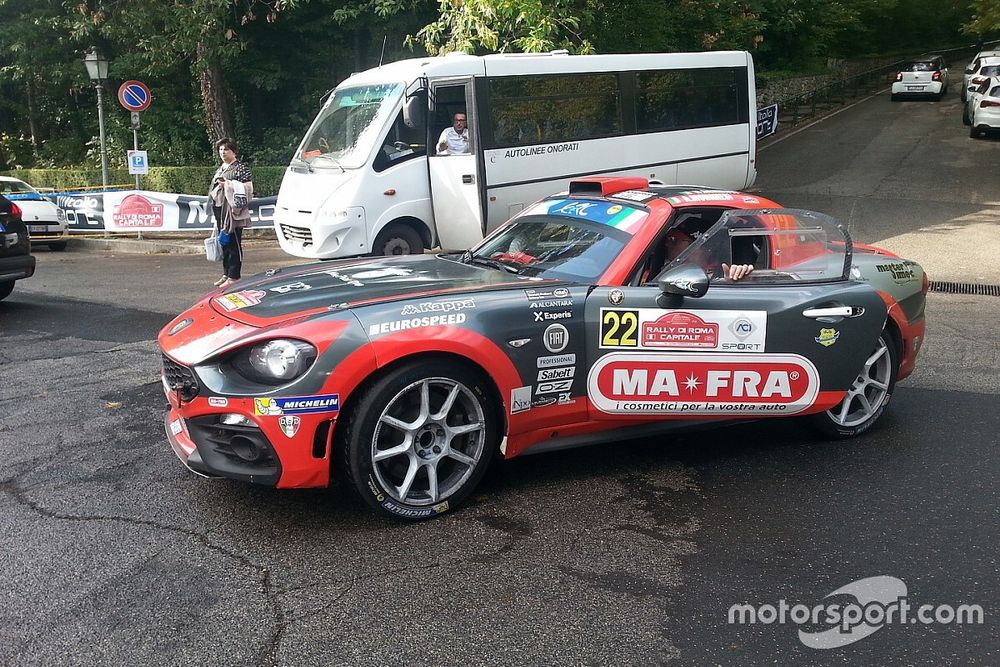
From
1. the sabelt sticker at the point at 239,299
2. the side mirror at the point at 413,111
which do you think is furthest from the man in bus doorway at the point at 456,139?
the sabelt sticker at the point at 239,299

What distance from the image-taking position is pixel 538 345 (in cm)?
452

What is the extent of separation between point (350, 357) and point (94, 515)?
58.6 inches

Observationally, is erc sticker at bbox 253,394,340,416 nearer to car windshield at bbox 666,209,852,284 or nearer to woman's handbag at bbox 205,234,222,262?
car windshield at bbox 666,209,852,284

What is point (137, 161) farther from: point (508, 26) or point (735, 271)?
point (735, 271)

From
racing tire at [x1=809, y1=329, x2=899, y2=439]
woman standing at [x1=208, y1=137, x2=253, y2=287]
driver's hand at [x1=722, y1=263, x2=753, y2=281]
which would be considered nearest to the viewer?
driver's hand at [x1=722, y1=263, x2=753, y2=281]

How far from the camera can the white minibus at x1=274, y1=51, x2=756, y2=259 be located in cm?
1173

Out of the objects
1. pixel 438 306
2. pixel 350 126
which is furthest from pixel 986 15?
pixel 438 306

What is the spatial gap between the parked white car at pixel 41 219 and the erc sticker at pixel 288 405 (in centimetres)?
1603

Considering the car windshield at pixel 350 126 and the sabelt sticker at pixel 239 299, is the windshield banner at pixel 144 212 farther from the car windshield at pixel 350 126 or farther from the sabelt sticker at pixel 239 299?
the sabelt sticker at pixel 239 299

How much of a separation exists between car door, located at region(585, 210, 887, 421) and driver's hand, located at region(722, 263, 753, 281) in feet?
0.18

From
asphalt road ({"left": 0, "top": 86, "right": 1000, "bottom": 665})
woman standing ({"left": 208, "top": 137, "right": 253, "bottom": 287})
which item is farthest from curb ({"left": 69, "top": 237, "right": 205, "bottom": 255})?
asphalt road ({"left": 0, "top": 86, "right": 1000, "bottom": 665})

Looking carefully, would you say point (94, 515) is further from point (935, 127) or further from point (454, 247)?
point (935, 127)

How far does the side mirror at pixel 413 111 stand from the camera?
11773 mm

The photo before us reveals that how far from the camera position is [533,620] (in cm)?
349
